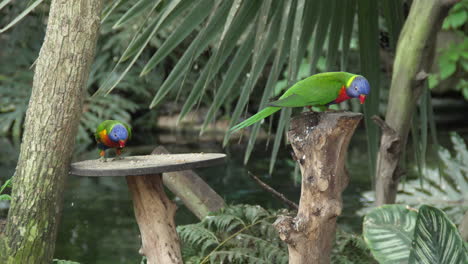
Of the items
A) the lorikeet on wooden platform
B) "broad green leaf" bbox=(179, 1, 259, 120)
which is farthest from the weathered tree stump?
"broad green leaf" bbox=(179, 1, 259, 120)

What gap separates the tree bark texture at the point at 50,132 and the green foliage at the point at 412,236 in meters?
Result: 1.02

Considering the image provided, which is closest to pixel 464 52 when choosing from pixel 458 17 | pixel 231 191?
pixel 458 17

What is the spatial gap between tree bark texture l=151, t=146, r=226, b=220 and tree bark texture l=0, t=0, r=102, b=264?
1.10 metres

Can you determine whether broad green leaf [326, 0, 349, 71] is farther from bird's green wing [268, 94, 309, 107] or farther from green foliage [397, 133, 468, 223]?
green foliage [397, 133, 468, 223]

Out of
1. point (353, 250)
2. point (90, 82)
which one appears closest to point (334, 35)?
point (353, 250)

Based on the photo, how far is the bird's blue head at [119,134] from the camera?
2.22 meters

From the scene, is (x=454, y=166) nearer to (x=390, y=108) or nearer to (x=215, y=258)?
(x=390, y=108)

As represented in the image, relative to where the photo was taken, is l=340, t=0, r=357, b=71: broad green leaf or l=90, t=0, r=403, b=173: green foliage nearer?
l=90, t=0, r=403, b=173: green foliage

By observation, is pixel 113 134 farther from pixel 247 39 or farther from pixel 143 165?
pixel 247 39

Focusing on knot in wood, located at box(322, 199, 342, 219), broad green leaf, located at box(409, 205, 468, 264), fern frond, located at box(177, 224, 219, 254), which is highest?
knot in wood, located at box(322, 199, 342, 219)

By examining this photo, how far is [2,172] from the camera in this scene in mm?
6555

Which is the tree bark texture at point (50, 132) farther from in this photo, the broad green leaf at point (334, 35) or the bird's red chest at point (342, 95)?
the broad green leaf at point (334, 35)

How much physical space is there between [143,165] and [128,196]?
3766 millimetres

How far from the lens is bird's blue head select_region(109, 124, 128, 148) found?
2223 mm
